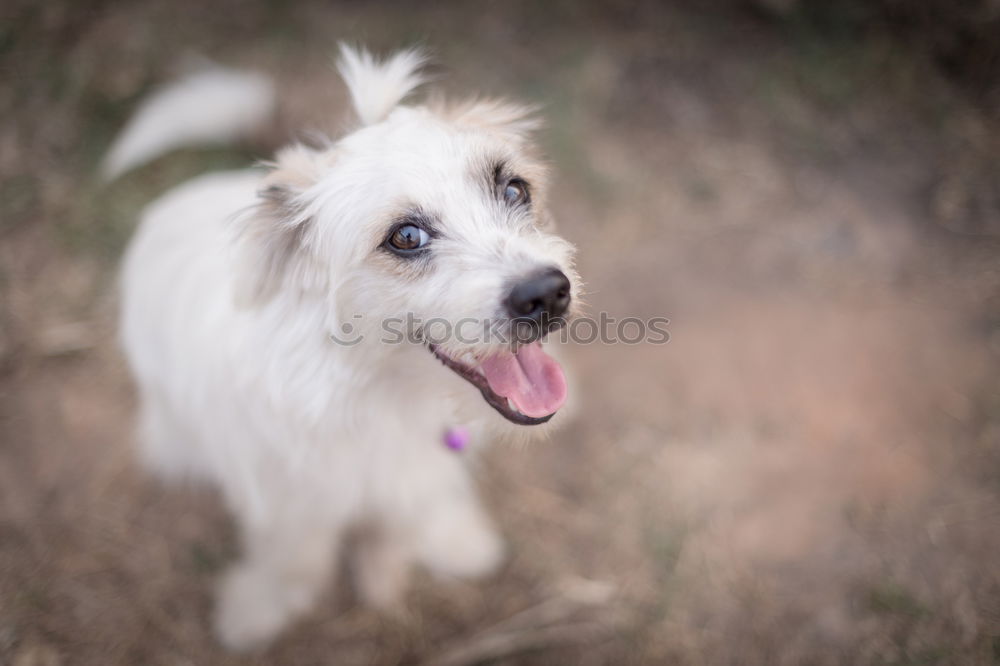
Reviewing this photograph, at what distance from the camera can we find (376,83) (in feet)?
6.76

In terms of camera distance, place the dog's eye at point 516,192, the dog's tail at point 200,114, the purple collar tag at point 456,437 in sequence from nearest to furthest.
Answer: the dog's eye at point 516,192 → the purple collar tag at point 456,437 → the dog's tail at point 200,114

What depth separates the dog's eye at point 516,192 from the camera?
2.00 meters

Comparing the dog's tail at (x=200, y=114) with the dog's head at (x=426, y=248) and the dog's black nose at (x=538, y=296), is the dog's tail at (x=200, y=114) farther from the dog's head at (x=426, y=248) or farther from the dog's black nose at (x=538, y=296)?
the dog's black nose at (x=538, y=296)

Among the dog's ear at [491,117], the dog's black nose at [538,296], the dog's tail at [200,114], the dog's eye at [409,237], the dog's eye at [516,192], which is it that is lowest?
the dog's black nose at [538,296]

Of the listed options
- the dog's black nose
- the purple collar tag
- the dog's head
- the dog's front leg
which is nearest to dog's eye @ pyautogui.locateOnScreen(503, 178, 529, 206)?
the dog's head

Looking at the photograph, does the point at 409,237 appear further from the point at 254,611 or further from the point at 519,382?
the point at 254,611

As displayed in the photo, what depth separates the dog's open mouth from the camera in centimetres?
189

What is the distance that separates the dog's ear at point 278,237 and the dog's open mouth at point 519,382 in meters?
0.50

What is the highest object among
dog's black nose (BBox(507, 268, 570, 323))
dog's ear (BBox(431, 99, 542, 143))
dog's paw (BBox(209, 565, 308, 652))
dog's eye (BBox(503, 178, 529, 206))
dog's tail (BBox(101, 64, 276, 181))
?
dog's tail (BBox(101, 64, 276, 181))

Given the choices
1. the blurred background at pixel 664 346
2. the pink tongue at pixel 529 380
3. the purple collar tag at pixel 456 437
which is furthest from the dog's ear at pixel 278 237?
the blurred background at pixel 664 346

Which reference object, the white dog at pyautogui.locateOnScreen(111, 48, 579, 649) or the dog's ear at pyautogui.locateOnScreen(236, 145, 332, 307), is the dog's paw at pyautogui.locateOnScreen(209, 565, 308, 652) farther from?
the dog's ear at pyautogui.locateOnScreen(236, 145, 332, 307)

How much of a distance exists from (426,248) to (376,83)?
2.07ft

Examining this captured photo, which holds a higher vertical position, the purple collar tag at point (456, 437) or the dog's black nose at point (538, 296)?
the dog's black nose at point (538, 296)

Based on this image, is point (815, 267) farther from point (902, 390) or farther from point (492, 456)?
point (492, 456)
